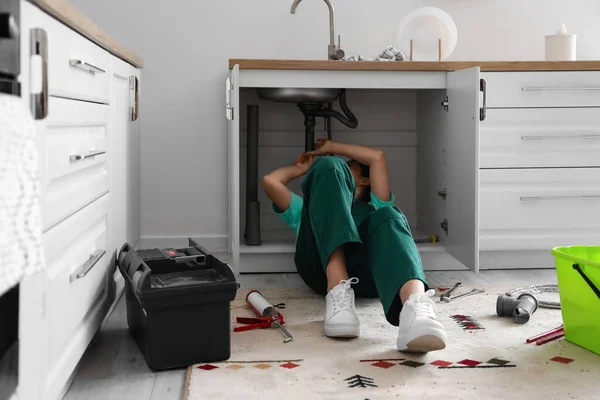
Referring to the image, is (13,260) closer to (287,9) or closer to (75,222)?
(75,222)

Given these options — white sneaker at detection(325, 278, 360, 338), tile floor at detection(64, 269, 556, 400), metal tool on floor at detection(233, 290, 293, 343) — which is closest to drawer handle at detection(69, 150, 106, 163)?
tile floor at detection(64, 269, 556, 400)

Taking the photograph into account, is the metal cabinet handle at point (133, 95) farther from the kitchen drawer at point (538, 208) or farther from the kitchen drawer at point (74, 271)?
the kitchen drawer at point (538, 208)

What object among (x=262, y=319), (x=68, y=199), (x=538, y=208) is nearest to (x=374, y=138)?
(x=538, y=208)

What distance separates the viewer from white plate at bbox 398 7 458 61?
10.1 feet

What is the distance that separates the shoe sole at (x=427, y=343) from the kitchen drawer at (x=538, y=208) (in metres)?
1.09

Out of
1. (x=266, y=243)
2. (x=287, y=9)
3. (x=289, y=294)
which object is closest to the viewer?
(x=289, y=294)

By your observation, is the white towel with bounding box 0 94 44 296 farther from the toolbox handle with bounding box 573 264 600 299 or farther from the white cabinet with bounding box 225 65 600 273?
the white cabinet with bounding box 225 65 600 273

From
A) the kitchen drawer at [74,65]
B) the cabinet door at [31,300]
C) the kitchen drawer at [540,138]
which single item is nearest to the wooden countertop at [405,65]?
the kitchen drawer at [540,138]

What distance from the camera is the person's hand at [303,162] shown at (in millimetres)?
2693

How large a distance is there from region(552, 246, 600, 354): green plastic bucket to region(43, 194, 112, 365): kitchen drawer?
1142 millimetres

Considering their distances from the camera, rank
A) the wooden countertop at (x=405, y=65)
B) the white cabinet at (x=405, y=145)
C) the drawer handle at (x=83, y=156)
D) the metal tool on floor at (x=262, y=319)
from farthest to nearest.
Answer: the wooden countertop at (x=405, y=65), the white cabinet at (x=405, y=145), the metal tool on floor at (x=262, y=319), the drawer handle at (x=83, y=156)

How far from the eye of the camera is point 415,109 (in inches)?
128

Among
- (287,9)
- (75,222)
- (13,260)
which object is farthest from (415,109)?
(13,260)

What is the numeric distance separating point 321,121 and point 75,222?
1878mm
